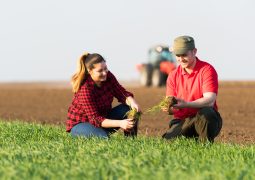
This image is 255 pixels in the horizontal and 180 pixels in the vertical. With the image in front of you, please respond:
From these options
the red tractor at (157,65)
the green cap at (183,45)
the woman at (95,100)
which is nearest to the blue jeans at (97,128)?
the woman at (95,100)

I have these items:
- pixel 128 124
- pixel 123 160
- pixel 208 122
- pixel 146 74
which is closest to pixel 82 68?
pixel 128 124

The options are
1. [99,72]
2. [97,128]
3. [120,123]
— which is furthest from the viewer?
[97,128]

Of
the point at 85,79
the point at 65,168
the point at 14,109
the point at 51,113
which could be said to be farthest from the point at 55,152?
the point at 14,109

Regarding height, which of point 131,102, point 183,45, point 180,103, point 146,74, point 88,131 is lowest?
point 146,74

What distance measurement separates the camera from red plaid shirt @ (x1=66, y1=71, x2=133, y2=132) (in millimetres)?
9336

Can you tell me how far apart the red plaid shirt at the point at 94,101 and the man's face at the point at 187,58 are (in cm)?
109

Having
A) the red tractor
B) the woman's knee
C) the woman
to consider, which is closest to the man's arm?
the woman

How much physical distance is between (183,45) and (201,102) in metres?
0.76

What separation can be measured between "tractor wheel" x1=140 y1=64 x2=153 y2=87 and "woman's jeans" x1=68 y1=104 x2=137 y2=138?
21.2m

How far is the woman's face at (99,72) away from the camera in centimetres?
922

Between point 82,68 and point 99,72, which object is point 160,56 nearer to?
point 82,68

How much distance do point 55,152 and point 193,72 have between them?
7.45 ft

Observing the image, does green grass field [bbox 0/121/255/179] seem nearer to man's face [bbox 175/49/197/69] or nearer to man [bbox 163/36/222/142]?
man [bbox 163/36/222/142]

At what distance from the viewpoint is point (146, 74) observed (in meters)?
32.2
